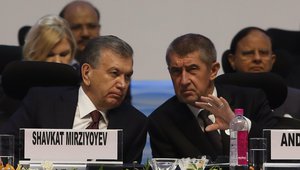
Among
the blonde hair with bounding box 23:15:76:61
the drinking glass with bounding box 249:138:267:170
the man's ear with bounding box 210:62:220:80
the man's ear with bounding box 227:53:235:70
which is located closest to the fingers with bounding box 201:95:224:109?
the man's ear with bounding box 210:62:220:80

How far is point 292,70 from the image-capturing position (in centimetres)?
793

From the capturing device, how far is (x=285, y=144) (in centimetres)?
484

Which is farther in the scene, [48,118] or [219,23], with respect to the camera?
[219,23]

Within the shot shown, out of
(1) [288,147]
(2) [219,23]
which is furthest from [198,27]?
(1) [288,147]

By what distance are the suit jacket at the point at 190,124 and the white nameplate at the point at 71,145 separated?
88 cm

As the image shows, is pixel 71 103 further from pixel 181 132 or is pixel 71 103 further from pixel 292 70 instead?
pixel 292 70

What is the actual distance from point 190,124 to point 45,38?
4.76 ft

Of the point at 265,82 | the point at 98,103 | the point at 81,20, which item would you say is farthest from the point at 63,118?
the point at 81,20

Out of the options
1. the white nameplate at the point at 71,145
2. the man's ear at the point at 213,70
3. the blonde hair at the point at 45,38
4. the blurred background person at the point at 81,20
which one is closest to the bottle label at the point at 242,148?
the white nameplate at the point at 71,145

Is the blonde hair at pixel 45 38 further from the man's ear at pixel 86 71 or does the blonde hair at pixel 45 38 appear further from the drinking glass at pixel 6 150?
the drinking glass at pixel 6 150

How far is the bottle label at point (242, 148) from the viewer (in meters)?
4.69

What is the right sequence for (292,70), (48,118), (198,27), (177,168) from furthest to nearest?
(198,27) → (292,70) → (48,118) → (177,168)

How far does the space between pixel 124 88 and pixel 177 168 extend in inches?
37.0

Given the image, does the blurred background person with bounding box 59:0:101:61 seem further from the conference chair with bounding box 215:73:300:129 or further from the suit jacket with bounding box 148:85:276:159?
the suit jacket with bounding box 148:85:276:159
